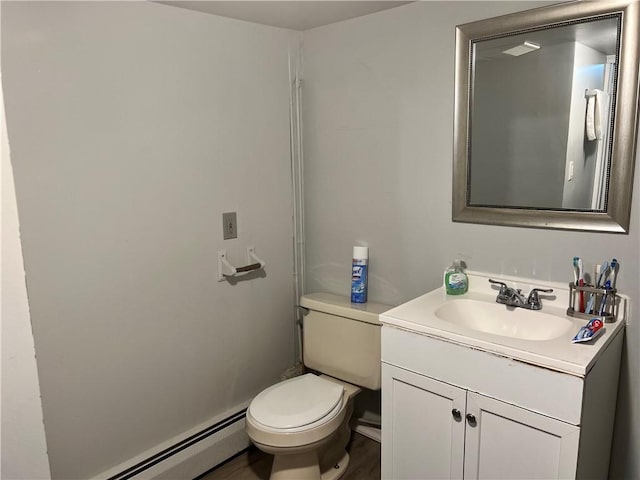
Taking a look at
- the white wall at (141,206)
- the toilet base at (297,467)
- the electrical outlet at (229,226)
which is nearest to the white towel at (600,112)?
the white wall at (141,206)

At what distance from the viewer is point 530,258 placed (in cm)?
173

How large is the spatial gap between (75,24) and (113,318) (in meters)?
1.05

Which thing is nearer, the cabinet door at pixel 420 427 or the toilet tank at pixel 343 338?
the cabinet door at pixel 420 427

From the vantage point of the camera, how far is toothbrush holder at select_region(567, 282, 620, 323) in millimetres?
1512

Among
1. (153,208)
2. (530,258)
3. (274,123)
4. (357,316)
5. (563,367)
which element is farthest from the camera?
(274,123)

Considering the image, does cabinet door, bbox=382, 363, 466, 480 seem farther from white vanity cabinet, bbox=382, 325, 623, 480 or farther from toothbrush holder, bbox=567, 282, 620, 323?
toothbrush holder, bbox=567, 282, 620, 323

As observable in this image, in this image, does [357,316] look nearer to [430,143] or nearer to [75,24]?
[430,143]

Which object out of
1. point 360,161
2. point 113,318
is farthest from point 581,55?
point 113,318

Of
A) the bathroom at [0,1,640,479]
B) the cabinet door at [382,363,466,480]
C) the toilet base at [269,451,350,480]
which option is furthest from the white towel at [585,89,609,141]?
the toilet base at [269,451,350,480]

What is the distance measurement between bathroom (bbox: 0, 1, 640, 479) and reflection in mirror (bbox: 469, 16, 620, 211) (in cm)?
12

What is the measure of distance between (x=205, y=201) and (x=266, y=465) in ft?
4.06

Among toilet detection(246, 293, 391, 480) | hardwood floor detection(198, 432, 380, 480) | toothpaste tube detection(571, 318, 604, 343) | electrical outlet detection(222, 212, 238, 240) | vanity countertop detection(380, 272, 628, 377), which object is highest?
electrical outlet detection(222, 212, 238, 240)

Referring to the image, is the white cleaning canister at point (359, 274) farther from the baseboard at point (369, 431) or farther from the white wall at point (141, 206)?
A: the baseboard at point (369, 431)

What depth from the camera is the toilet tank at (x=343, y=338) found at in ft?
6.72
